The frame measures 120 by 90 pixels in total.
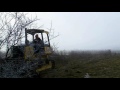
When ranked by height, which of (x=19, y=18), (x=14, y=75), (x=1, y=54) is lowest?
(x=14, y=75)

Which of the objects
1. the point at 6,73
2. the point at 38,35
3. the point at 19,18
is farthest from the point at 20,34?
the point at 38,35

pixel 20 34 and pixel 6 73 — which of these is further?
pixel 20 34

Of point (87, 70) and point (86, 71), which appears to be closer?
point (86, 71)

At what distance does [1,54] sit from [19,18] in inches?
38.5
